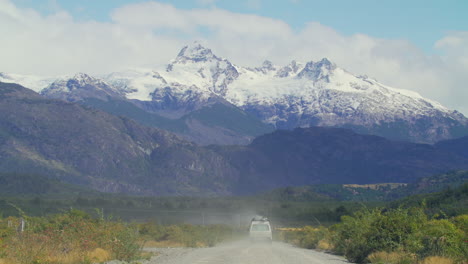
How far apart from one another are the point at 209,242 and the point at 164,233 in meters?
6.06

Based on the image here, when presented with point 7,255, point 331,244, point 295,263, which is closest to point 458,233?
point 295,263

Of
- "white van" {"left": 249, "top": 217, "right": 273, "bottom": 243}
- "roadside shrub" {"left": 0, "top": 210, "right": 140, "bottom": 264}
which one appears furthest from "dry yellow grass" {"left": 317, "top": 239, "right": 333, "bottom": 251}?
"roadside shrub" {"left": 0, "top": 210, "right": 140, "bottom": 264}

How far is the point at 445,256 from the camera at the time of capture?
Result: 30.4 metres

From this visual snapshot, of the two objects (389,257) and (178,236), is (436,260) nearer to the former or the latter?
(389,257)

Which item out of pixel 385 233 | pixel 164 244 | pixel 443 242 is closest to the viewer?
pixel 443 242

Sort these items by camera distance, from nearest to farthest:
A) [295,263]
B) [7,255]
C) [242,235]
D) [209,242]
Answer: [7,255] < [295,263] < [209,242] < [242,235]

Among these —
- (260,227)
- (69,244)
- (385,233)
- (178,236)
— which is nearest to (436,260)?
(385,233)

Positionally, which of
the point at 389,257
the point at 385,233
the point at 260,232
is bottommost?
the point at 260,232

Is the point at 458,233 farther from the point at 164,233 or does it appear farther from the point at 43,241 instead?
the point at 164,233

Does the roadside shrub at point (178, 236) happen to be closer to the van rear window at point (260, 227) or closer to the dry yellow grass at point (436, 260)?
the van rear window at point (260, 227)

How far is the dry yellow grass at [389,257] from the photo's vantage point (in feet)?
108

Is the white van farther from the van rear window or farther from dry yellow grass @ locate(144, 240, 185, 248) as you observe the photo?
dry yellow grass @ locate(144, 240, 185, 248)

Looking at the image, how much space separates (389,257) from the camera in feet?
115

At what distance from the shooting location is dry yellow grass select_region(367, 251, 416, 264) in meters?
32.8
